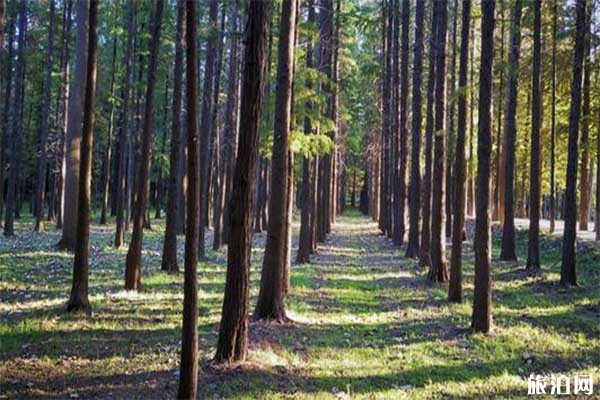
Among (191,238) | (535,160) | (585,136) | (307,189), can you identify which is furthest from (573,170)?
(191,238)

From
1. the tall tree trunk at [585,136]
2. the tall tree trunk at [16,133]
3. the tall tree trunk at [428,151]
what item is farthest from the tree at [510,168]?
the tall tree trunk at [16,133]

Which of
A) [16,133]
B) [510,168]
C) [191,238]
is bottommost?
[191,238]

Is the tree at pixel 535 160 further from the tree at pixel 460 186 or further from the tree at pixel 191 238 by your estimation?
the tree at pixel 191 238

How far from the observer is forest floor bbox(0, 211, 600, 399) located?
707cm

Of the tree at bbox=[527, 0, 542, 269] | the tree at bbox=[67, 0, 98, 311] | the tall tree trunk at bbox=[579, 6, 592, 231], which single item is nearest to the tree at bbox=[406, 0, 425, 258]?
the tree at bbox=[527, 0, 542, 269]

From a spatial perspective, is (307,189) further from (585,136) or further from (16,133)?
(16,133)

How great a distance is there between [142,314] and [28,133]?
40.8 m

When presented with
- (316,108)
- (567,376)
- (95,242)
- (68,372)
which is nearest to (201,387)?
(68,372)

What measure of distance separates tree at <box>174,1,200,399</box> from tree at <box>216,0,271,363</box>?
4.57ft

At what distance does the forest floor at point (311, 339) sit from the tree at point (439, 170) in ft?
2.05

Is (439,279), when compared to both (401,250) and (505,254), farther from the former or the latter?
(401,250)

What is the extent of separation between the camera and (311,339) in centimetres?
947

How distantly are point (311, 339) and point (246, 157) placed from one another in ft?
11.6

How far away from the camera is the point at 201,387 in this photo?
6.79m
